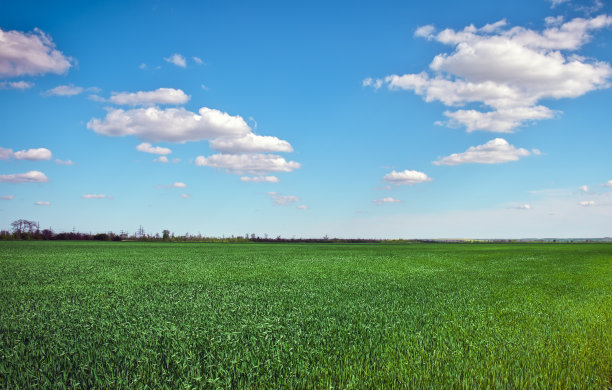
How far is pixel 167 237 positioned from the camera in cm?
7981

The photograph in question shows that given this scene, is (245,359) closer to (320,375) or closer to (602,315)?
(320,375)

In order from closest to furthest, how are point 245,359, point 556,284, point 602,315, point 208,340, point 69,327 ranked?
point 245,359, point 208,340, point 69,327, point 602,315, point 556,284

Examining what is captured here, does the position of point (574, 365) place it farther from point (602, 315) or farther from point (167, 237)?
point (167, 237)

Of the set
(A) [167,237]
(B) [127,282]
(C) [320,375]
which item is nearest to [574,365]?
(C) [320,375]

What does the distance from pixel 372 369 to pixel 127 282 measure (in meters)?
11.6

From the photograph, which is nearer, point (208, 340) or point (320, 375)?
point (320, 375)

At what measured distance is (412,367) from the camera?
5.14 meters

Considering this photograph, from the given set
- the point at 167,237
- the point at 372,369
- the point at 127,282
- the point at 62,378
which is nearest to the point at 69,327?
the point at 62,378

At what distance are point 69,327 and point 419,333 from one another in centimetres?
635

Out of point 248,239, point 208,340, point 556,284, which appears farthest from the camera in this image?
point 248,239

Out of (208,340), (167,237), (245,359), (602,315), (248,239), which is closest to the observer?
(245,359)

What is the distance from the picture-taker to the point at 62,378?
16.2 feet

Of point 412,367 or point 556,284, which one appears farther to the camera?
point 556,284

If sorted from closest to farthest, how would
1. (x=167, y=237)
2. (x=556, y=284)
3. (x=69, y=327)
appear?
(x=69, y=327)
(x=556, y=284)
(x=167, y=237)
